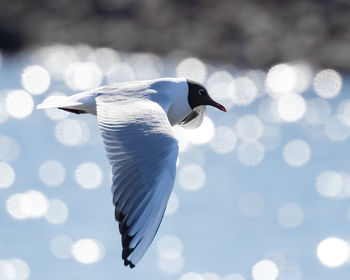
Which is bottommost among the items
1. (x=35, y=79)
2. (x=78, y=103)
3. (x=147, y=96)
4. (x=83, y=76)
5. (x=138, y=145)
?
(x=138, y=145)

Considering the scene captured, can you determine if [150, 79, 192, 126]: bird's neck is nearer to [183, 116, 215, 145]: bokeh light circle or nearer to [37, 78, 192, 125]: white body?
[37, 78, 192, 125]: white body

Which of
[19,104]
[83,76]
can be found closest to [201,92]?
[19,104]

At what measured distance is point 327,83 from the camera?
12.5 metres

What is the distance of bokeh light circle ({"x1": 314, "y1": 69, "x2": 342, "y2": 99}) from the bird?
22.4ft

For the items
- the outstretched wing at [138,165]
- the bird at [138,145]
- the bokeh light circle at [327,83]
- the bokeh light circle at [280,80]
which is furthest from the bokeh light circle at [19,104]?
the outstretched wing at [138,165]

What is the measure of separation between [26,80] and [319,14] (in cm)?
432

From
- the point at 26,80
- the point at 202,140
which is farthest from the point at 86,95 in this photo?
the point at 26,80

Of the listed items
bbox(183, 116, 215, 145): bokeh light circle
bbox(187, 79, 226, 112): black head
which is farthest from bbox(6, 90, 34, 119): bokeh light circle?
bbox(187, 79, 226, 112): black head

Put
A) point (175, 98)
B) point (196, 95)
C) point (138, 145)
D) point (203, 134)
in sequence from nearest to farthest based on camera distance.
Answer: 1. point (138, 145)
2. point (175, 98)
3. point (196, 95)
4. point (203, 134)

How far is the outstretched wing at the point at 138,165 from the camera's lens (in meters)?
4.36

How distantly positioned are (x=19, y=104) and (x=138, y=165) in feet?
24.3

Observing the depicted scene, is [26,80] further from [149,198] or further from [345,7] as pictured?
[149,198]

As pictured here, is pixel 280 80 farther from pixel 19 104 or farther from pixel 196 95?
pixel 196 95

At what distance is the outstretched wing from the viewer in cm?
436
